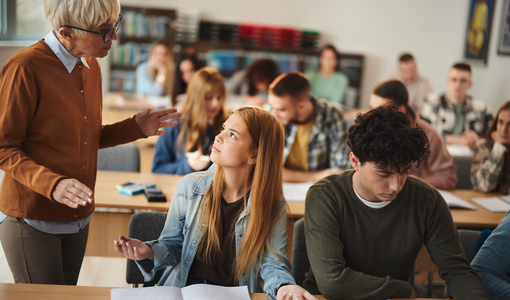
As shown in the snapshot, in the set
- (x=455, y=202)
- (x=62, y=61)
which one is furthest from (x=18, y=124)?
(x=455, y=202)

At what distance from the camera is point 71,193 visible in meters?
1.19

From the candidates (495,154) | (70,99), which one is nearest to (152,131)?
(70,99)

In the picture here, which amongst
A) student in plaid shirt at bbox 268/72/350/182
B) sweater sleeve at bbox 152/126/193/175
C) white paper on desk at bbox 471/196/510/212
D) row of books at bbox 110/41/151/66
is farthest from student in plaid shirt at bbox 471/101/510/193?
row of books at bbox 110/41/151/66

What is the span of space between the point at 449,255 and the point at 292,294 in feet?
1.81

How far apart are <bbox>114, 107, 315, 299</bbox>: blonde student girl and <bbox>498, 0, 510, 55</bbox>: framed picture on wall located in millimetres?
4311

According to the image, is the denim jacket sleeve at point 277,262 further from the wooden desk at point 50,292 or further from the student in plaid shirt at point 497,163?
the student in plaid shirt at point 497,163

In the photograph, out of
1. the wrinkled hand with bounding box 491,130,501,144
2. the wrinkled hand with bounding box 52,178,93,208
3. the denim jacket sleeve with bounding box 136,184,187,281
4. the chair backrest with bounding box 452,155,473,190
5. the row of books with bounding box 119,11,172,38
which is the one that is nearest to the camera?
the wrinkled hand with bounding box 52,178,93,208

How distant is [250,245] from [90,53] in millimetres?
815

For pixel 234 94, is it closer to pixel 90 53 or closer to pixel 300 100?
pixel 300 100

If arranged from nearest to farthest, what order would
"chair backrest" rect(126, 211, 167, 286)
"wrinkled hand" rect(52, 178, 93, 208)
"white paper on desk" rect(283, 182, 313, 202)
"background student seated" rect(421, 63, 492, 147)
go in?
"wrinkled hand" rect(52, 178, 93, 208) < "chair backrest" rect(126, 211, 167, 286) < "white paper on desk" rect(283, 182, 313, 202) < "background student seated" rect(421, 63, 492, 147)

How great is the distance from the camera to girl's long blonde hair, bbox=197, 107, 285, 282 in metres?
1.49

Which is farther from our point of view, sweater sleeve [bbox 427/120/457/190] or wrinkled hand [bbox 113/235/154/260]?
sweater sleeve [bbox 427/120/457/190]

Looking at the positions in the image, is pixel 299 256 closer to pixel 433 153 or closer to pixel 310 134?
pixel 310 134

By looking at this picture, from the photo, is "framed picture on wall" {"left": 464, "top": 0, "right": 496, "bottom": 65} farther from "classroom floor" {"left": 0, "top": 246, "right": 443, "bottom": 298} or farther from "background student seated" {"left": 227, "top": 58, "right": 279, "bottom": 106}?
"classroom floor" {"left": 0, "top": 246, "right": 443, "bottom": 298}
